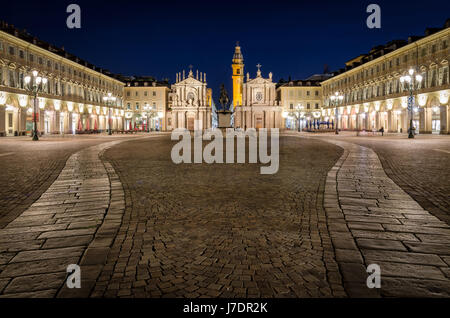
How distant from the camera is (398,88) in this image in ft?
176

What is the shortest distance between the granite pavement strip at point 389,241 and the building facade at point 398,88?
141 feet

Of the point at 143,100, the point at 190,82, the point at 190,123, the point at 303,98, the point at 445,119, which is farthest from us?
the point at 303,98

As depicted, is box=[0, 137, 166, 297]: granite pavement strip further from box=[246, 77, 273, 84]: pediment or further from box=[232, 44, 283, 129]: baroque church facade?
box=[246, 77, 273, 84]: pediment

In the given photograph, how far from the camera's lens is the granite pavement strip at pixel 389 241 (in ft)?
10.6

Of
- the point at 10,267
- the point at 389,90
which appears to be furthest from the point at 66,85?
the point at 10,267

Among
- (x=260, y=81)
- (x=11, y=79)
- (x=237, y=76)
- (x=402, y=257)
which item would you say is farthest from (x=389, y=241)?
(x=237, y=76)

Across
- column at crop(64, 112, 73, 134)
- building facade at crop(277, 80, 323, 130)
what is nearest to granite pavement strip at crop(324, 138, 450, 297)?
column at crop(64, 112, 73, 134)

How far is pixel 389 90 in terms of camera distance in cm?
5653

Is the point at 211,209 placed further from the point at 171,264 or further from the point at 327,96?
the point at 327,96

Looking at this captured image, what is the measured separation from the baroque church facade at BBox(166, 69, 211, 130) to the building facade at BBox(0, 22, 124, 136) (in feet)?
55.7

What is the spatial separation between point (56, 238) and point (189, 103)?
8593 centimetres

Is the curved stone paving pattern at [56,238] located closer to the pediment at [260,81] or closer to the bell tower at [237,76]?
the pediment at [260,81]

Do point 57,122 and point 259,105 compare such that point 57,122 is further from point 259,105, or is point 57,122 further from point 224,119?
point 259,105
